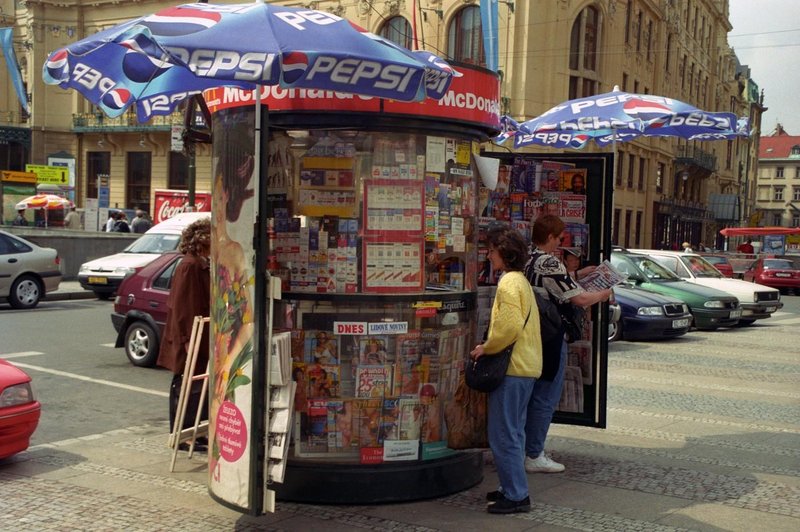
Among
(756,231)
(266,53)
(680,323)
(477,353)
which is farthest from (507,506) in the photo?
(756,231)

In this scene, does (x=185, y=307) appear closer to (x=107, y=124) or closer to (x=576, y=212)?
(x=576, y=212)

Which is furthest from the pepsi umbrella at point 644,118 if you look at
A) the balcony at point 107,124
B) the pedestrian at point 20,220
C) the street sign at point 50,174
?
the balcony at point 107,124

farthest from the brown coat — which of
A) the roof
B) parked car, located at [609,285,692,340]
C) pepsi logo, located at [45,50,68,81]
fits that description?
the roof

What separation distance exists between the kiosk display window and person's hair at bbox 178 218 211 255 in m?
1.43

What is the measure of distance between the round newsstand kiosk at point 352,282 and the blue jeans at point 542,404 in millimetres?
849

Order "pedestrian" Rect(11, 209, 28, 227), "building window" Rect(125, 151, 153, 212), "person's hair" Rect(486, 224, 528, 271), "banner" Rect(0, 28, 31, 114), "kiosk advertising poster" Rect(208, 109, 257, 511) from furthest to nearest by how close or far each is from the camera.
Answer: "building window" Rect(125, 151, 153, 212) → "pedestrian" Rect(11, 209, 28, 227) → "banner" Rect(0, 28, 31, 114) → "person's hair" Rect(486, 224, 528, 271) → "kiosk advertising poster" Rect(208, 109, 257, 511)

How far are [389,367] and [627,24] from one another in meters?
44.2

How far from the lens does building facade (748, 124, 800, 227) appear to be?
130750mm

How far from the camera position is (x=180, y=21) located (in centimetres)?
488

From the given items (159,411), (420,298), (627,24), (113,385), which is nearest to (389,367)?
(420,298)

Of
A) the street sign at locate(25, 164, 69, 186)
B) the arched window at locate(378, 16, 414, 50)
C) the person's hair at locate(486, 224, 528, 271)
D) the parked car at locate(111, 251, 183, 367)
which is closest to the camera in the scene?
the person's hair at locate(486, 224, 528, 271)

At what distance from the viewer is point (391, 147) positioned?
5898 mm

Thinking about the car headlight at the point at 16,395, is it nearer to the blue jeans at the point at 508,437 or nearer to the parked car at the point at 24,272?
the blue jeans at the point at 508,437

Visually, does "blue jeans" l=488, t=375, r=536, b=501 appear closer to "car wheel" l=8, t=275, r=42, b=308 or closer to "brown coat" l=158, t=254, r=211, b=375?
"brown coat" l=158, t=254, r=211, b=375
